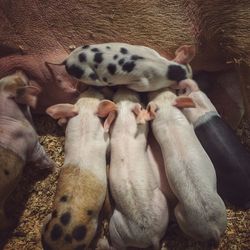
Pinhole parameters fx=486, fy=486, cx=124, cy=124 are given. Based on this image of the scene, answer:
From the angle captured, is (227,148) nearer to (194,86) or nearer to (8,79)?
(194,86)

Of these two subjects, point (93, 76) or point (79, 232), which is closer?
point (79, 232)

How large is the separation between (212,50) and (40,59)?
94 cm

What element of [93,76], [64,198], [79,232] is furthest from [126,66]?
[79,232]

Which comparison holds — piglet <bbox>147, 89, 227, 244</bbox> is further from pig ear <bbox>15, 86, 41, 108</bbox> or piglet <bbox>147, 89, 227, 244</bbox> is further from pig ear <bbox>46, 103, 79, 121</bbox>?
pig ear <bbox>15, 86, 41, 108</bbox>

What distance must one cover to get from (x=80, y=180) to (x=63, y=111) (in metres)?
0.41

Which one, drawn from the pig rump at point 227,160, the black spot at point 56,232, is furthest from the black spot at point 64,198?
the pig rump at point 227,160

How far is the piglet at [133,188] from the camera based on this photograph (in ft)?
7.01

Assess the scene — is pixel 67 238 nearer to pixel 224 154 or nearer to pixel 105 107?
pixel 105 107

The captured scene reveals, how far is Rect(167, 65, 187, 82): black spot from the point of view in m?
2.43

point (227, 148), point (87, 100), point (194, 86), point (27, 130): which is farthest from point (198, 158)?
point (27, 130)

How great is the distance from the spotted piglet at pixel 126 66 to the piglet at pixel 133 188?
0.14 metres

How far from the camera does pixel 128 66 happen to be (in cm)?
239

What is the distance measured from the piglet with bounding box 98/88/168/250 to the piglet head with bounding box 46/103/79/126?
5.8 inches

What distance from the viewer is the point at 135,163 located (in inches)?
88.7
